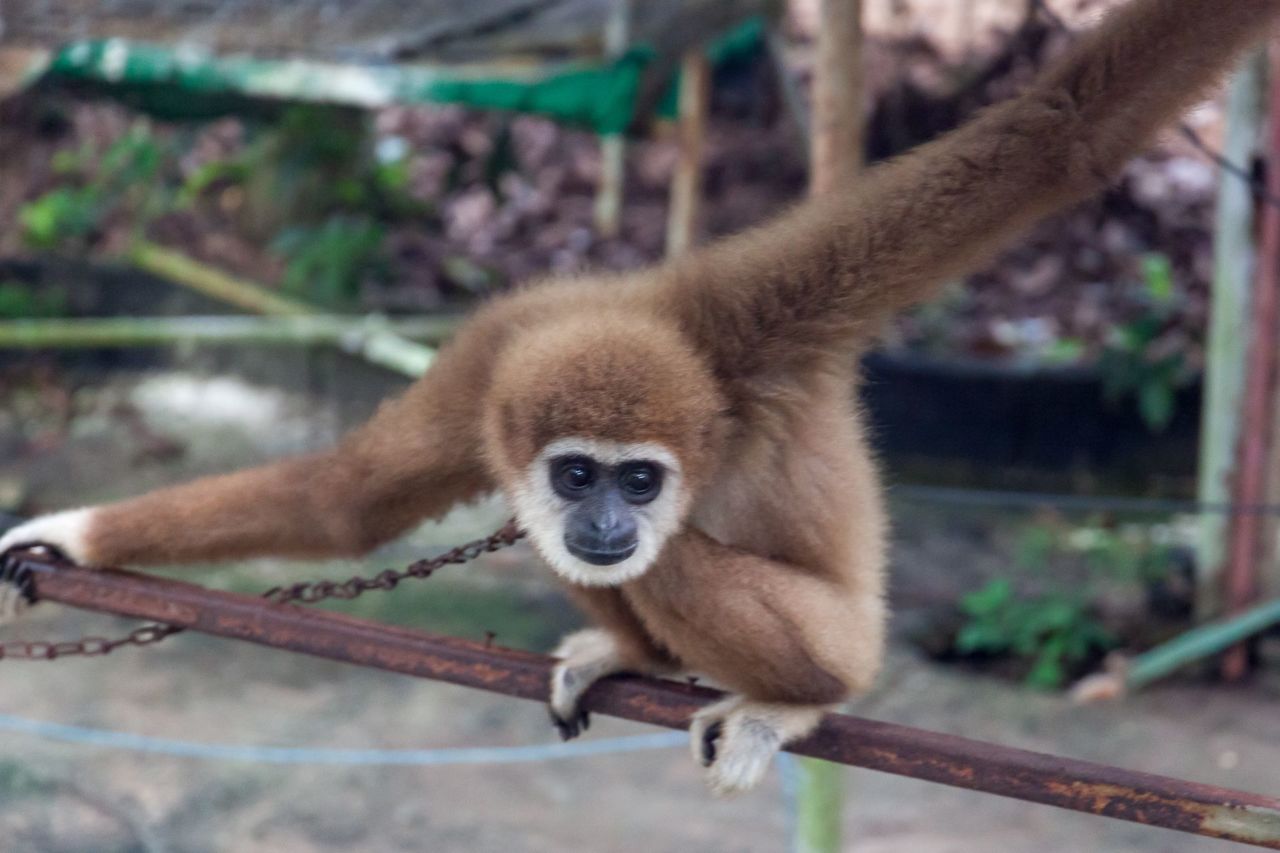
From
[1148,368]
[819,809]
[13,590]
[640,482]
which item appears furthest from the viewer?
[1148,368]

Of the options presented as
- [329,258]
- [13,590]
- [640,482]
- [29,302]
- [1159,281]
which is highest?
[329,258]

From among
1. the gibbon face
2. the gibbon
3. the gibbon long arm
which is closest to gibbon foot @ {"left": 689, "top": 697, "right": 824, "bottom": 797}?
the gibbon

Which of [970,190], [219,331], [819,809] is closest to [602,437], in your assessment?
[970,190]

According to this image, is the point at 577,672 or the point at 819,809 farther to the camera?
the point at 819,809

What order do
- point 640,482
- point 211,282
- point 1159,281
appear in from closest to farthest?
point 640,482 → point 1159,281 → point 211,282

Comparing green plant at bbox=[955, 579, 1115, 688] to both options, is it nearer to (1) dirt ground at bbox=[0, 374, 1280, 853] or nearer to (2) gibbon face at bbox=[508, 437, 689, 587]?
(1) dirt ground at bbox=[0, 374, 1280, 853]

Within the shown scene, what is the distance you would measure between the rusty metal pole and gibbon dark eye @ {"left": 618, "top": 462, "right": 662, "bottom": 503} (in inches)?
142

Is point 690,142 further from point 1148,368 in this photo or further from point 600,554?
point 600,554

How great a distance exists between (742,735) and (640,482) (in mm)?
591

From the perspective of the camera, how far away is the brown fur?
2.54 meters

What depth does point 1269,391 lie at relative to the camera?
5586 mm

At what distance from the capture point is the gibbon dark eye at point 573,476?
2.89 metres

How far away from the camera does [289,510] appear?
10.7ft

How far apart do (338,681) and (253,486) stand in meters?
2.80
